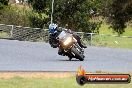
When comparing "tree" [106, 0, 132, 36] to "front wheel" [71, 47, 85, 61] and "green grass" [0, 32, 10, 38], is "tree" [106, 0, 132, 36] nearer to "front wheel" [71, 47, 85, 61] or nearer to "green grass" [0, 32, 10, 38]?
"green grass" [0, 32, 10, 38]

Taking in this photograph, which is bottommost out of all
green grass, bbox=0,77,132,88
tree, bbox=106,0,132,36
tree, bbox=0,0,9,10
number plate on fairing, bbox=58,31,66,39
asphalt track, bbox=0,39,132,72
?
tree, bbox=106,0,132,36

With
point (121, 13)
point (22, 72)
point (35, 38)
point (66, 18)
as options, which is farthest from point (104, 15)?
point (22, 72)

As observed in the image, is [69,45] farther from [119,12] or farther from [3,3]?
[119,12]

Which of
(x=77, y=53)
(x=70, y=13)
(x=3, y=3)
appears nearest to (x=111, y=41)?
(x=70, y=13)

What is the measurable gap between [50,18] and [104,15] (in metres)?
16.7

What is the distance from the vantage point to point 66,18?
124 ft

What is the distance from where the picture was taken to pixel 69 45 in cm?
1669

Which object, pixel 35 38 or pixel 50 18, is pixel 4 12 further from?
pixel 35 38

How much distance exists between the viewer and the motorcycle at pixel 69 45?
16567mm

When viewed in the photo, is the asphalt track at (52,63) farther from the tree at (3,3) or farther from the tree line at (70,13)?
the tree at (3,3)

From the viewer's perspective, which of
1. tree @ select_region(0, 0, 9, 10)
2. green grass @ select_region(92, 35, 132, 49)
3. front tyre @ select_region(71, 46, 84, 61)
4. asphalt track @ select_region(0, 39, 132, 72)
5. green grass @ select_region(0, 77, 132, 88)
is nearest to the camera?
green grass @ select_region(0, 77, 132, 88)

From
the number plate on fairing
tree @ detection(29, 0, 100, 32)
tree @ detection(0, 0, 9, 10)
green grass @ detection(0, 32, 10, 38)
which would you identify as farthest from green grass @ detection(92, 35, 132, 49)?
tree @ detection(0, 0, 9, 10)

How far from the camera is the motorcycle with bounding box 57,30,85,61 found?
16.6 meters

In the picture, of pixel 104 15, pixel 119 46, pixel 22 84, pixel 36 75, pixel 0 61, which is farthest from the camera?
pixel 104 15
